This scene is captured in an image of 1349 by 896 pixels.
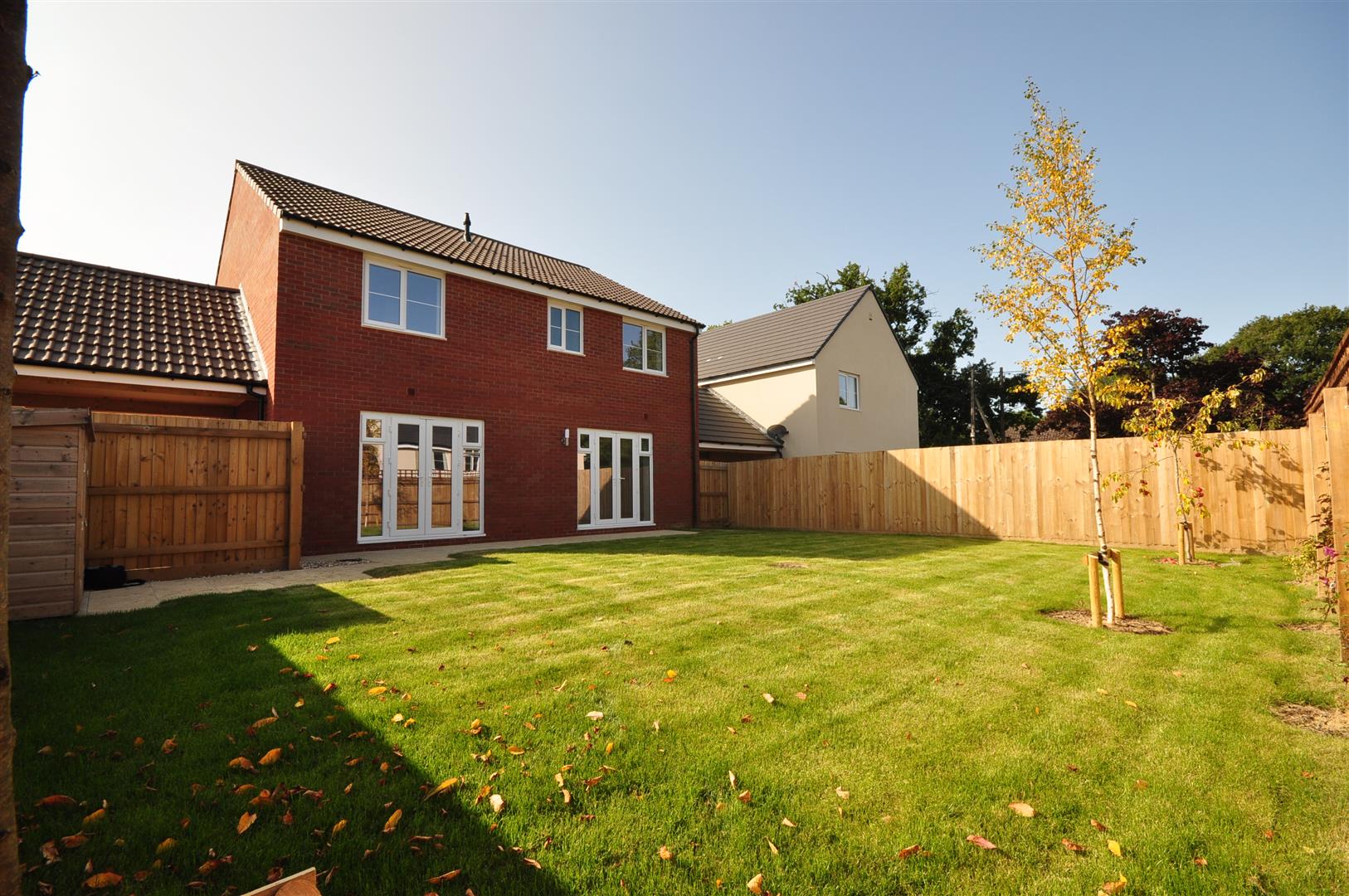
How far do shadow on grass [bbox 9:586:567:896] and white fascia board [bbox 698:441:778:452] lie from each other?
14314mm

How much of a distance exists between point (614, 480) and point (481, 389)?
14.3 ft

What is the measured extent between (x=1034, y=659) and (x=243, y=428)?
10.1 metres

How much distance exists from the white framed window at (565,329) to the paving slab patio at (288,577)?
5042 mm

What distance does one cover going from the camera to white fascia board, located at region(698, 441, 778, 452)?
1853cm

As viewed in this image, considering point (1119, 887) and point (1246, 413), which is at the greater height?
point (1246, 413)

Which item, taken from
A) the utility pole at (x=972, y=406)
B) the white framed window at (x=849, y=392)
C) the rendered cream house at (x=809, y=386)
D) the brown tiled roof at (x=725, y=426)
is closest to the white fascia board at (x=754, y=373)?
the rendered cream house at (x=809, y=386)

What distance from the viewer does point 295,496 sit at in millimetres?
8711

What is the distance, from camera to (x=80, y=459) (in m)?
6.05

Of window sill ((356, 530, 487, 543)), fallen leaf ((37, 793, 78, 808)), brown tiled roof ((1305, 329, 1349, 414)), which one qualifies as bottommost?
fallen leaf ((37, 793, 78, 808))

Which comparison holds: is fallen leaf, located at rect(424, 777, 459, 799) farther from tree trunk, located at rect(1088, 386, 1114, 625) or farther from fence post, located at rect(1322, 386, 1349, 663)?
tree trunk, located at rect(1088, 386, 1114, 625)

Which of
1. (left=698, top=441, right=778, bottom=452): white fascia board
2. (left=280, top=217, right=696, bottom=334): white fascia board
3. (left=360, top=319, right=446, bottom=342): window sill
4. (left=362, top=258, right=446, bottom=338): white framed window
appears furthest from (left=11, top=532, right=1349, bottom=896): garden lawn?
(left=698, top=441, right=778, bottom=452): white fascia board

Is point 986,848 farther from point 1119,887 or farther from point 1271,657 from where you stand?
point 1271,657

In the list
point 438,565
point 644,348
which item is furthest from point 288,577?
point 644,348

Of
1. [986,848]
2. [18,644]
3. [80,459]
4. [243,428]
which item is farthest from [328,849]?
[243,428]
